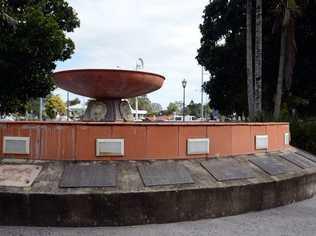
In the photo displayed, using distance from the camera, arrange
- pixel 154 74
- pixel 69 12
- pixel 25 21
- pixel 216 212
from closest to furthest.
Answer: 1. pixel 216 212
2. pixel 154 74
3. pixel 25 21
4. pixel 69 12

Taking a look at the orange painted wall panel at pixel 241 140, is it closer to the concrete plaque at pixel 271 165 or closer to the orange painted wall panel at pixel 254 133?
the orange painted wall panel at pixel 254 133

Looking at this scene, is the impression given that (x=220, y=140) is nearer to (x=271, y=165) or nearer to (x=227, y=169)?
(x=227, y=169)

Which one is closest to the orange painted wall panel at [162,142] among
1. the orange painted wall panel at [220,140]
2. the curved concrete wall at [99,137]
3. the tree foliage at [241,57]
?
the curved concrete wall at [99,137]

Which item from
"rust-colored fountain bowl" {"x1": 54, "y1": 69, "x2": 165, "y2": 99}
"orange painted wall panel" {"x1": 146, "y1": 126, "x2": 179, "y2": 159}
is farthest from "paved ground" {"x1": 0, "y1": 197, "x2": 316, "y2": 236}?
"rust-colored fountain bowl" {"x1": 54, "y1": 69, "x2": 165, "y2": 99}

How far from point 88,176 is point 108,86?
3337 mm

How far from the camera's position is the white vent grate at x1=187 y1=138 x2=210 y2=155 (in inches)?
290

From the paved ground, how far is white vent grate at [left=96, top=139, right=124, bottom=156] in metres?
1.26

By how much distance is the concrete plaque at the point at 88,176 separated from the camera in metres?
6.15

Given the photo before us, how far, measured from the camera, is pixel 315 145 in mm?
13820

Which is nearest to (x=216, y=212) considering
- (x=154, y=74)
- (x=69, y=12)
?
(x=154, y=74)

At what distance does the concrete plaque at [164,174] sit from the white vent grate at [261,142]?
7.14 feet

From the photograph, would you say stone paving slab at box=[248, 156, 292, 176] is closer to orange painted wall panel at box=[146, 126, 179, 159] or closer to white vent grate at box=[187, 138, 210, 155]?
white vent grate at box=[187, 138, 210, 155]

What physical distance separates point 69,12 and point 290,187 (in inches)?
732

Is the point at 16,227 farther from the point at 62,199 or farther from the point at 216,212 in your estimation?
the point at 216,212
